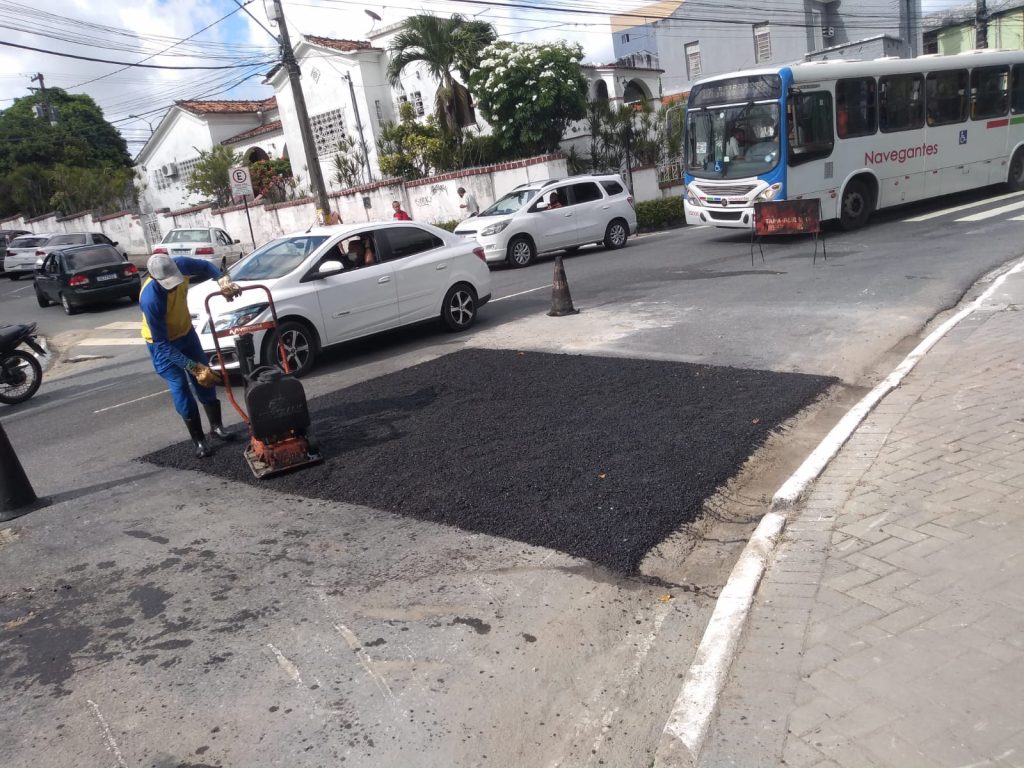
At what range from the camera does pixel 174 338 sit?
7.00m

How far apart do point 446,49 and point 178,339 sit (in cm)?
2283

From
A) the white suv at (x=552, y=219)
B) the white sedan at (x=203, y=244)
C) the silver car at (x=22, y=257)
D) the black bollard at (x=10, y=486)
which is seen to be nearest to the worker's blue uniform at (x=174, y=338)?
the black bollard at (x=10, y=486)

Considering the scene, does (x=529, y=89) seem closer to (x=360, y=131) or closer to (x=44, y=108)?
(x=360, y=131)

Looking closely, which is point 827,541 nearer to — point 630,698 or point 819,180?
point 630,698

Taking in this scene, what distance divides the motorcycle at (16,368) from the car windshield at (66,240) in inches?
785

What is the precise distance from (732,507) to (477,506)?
1.62 meters

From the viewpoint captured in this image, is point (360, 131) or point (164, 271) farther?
point (360, 131)

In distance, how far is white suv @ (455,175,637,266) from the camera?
60.4 feet

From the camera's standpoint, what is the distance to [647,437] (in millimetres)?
6305

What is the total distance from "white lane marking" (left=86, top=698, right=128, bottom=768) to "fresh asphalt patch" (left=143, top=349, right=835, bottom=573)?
87.4 inches

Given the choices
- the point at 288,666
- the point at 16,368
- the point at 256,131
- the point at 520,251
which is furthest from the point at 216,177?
the point at 288,666

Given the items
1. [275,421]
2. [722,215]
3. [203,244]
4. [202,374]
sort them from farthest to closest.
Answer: [203,244] → [722,215] → [202,374] → [275,421]

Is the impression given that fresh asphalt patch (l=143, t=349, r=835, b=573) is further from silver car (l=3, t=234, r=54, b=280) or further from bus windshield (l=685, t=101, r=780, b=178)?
silver car (l=3, t=234, r=54, b=280)

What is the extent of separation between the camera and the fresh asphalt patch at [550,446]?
5176 mm
